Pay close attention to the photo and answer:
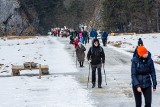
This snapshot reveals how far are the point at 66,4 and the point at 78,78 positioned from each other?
471 feet

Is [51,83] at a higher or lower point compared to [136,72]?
lower

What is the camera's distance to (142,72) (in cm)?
941

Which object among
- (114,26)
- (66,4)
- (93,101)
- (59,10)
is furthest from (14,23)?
(93,101)

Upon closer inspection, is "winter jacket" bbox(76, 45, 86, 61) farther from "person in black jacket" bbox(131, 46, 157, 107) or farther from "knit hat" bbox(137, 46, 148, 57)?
"knit hat" bbox(137, 46, 148, 57)

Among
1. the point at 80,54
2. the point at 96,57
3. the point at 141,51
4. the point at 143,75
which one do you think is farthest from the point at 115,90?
the point at 80,54

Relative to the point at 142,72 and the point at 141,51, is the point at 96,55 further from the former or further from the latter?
the point at 141,51

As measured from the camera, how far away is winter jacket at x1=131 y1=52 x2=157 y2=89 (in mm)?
9352

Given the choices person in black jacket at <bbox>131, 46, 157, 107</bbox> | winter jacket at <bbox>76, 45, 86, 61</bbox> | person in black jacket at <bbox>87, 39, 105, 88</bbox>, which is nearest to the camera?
person in black jacket at <bbox>131, 46, 157, 107</bbox>

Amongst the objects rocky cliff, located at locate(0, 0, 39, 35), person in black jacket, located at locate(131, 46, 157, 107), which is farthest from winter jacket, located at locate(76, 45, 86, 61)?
rocky cliff, located at locate(0, 0, 39, 35)

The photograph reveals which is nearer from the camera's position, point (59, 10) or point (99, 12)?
point (99, 12)

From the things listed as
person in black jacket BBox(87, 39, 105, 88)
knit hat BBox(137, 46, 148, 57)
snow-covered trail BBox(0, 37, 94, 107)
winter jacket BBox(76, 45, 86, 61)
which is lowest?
snow-covered trail BBox(0, 37, 94, 107)

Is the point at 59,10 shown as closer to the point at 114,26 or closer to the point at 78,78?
the point at 114,26

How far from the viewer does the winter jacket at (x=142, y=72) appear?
30.7 ft

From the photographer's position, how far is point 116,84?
1689 centimetres
